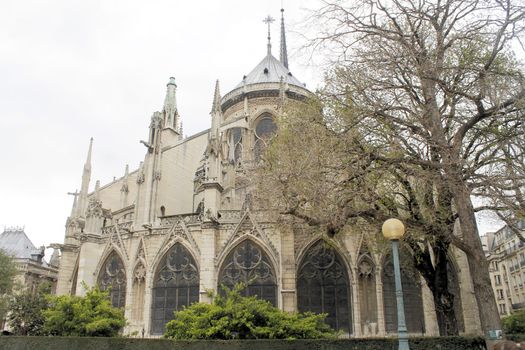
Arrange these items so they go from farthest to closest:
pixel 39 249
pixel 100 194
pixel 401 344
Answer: pixel 39 249
pixel 100 194
pixel 401 344

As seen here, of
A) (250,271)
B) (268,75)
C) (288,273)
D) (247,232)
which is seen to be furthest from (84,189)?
(268,75)

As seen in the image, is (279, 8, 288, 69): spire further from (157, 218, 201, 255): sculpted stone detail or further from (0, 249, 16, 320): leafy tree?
(157, 218, 201, 255): sculpted stone detail

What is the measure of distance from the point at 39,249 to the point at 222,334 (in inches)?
1547

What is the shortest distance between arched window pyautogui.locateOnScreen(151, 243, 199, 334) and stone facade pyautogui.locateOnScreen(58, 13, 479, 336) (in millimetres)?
44

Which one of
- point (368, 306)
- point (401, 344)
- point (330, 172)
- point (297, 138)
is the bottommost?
point (401, 344)

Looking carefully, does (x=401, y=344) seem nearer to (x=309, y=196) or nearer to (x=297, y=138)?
(x=309, y=196)

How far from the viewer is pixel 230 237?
1952cm

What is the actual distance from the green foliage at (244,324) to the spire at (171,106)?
22133mm

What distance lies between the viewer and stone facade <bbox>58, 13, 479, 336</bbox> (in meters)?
18.4

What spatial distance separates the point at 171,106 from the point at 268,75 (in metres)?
7.93

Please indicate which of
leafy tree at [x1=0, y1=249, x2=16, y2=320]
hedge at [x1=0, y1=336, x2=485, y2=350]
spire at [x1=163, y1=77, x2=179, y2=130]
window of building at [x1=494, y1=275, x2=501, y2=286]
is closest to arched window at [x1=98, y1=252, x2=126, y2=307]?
hedge at [x1=0, y1=336, x2=485, y2=350]

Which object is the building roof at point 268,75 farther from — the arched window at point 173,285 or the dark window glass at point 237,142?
the arched window at point 173,285

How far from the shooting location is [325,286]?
744 inches

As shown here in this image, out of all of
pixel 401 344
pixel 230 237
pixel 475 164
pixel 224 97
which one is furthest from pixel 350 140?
pixel 224 97
